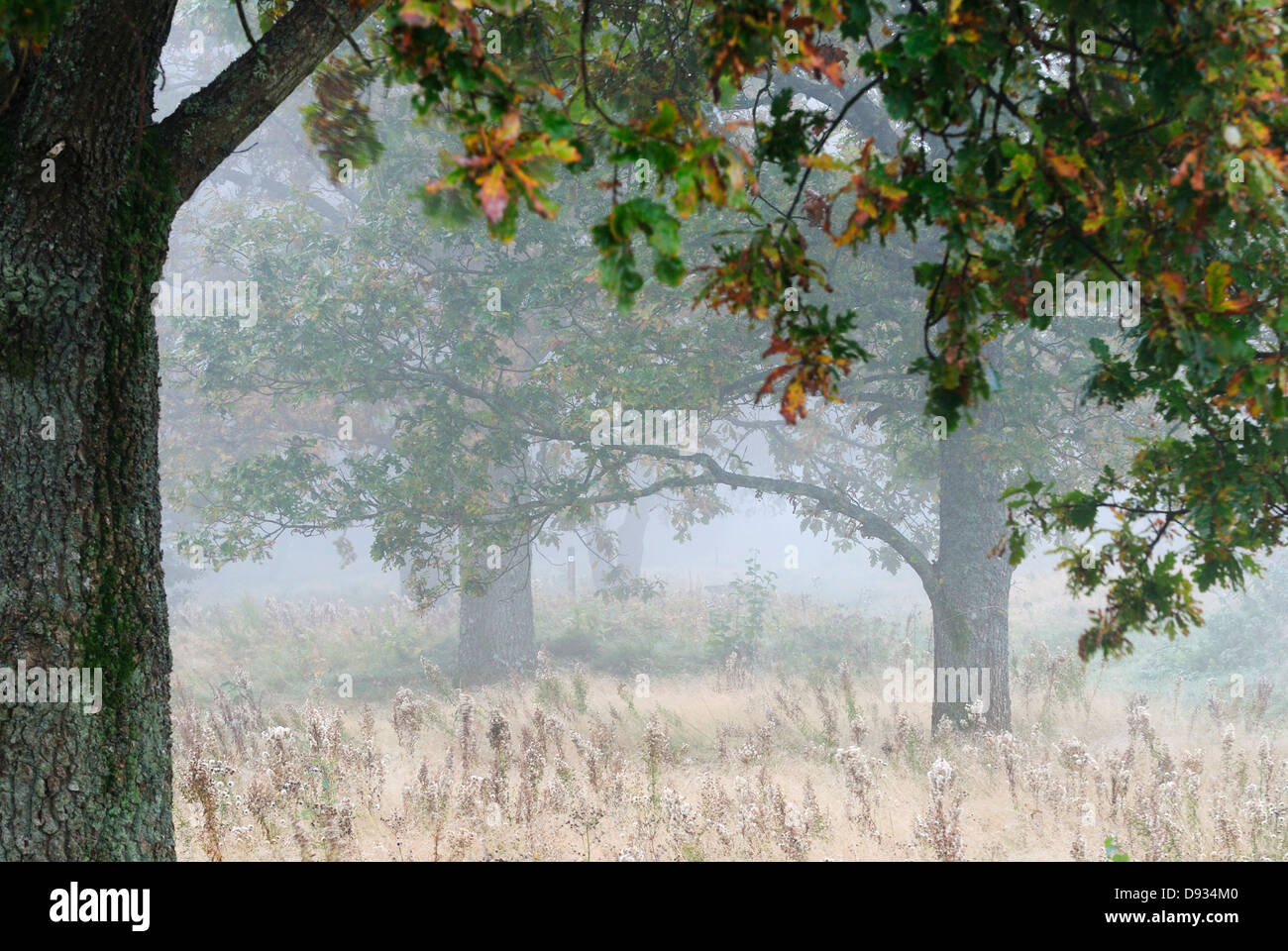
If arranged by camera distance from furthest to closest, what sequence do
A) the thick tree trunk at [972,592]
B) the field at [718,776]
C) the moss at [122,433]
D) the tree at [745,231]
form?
the thick tree trunk at [972,592], the field at [718,776], the moss at [122,433], the tree at [745,231]

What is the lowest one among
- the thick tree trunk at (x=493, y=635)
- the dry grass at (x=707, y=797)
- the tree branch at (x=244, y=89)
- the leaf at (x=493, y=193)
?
the dry grass at (x=707, y=797)

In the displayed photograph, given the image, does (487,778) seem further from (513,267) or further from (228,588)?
(228,588)

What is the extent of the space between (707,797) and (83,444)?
484 centimetres

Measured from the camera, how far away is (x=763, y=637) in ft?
60.7

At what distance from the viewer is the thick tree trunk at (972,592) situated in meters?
10.7

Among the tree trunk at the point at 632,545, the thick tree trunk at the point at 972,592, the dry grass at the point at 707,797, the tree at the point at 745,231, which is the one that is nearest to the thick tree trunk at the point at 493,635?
the dry grass at the point at 707,797

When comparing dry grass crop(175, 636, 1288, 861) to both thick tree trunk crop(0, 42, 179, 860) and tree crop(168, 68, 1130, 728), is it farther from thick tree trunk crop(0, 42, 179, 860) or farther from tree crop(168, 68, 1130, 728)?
tree crop(168, 68, 1130, 728)

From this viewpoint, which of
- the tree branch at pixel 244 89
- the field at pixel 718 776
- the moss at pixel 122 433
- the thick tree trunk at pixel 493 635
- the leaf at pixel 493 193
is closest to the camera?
the leaf at pixel 493 193

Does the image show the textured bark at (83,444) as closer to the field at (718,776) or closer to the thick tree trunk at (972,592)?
the field at (718,776)

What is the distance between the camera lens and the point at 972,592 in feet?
35.5

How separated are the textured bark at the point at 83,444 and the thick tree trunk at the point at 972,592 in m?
8.95

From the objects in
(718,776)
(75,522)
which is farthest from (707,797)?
(75,522)

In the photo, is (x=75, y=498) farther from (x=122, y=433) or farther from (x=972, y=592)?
(x=972, y=592)
